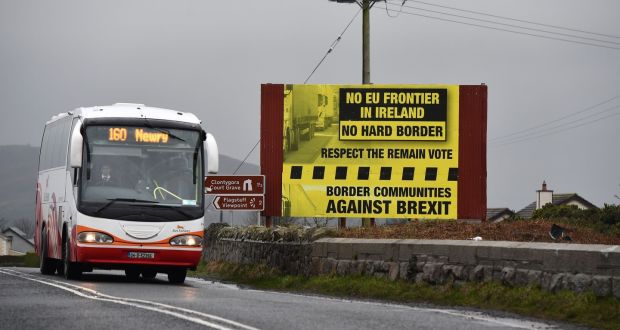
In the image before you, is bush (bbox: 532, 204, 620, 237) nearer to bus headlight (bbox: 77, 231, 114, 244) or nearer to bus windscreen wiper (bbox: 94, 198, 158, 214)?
bus windscreen wiper (bbox: 94, 198, 158, 214)

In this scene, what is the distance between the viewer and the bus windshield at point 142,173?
22.2 metres

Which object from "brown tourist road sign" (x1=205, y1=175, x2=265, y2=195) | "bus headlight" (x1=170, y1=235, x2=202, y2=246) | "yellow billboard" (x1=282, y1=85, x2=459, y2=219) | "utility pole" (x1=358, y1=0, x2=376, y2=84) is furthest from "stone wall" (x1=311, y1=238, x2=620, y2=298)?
"utility pole" (x1=358, y1=0, x2=376, y2=84)

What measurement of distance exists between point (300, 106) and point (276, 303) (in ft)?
50.7

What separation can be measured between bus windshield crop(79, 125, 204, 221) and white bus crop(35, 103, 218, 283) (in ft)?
0.06

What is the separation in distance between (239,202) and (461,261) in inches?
624

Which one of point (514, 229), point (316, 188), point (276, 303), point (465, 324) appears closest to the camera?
point (465, 324)

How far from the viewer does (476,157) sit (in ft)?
102

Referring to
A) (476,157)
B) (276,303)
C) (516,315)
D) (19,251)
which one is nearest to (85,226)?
(276,303)

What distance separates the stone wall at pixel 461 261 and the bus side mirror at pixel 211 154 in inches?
95.3

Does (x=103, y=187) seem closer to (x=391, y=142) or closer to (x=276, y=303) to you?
(x=276, y=303)

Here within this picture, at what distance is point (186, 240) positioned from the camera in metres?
22.4

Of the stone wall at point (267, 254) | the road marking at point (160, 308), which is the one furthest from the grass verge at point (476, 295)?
the road marking at point (160, 308)

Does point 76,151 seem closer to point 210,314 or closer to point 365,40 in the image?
point 210,314

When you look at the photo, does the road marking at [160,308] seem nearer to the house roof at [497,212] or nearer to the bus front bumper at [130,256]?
the bus front bumper at [130,256]
